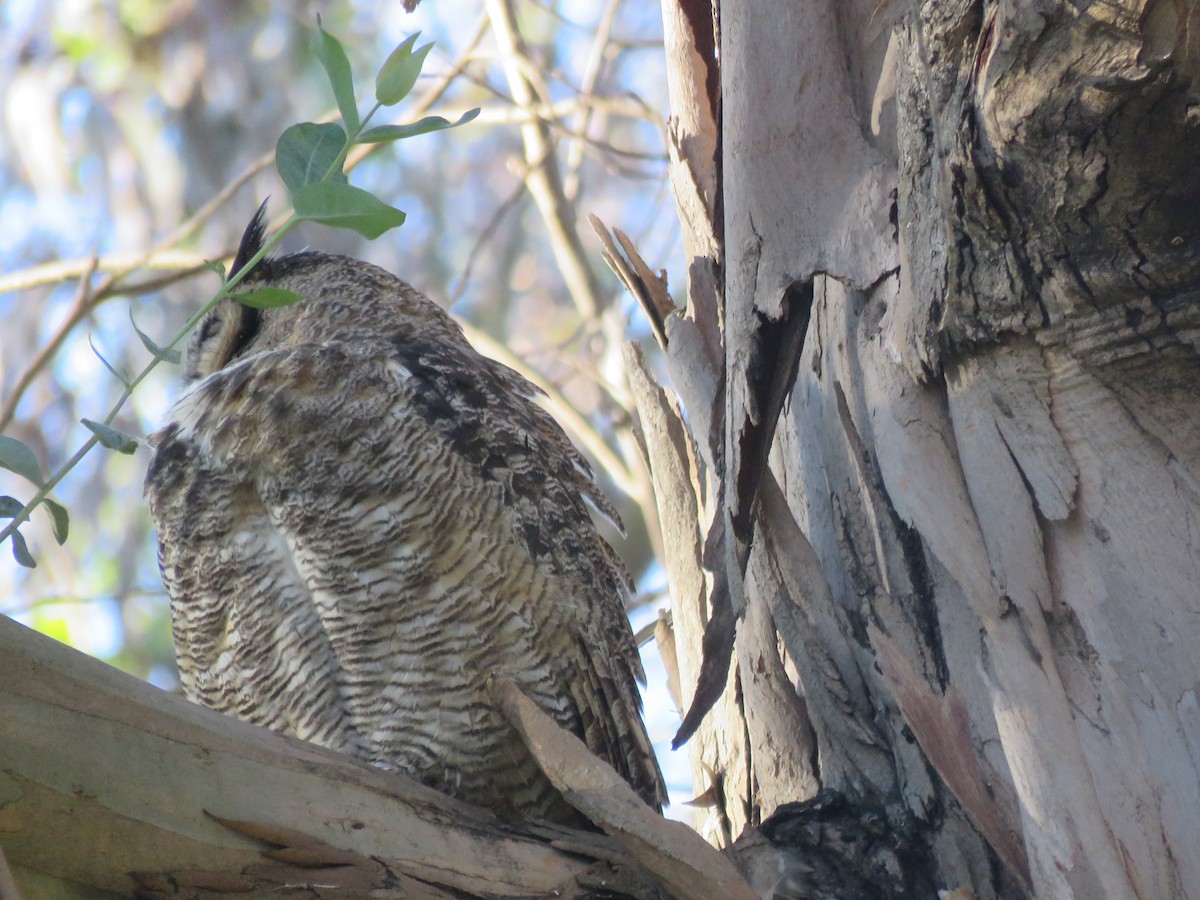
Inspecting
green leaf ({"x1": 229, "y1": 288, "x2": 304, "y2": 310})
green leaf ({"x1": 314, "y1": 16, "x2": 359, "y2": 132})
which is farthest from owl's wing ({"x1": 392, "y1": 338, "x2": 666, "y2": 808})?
green leaf ({"x1": 314, "y1": 16, "x2": 359, "y2": 132})

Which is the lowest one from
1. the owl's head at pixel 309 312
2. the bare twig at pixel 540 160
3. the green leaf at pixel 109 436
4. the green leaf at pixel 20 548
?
the green leaf at pixel 20 548

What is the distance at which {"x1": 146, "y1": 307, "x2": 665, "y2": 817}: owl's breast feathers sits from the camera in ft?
6.58

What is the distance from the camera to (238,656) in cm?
214

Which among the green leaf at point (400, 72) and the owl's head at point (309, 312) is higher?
the owl's head at point (309, 312)

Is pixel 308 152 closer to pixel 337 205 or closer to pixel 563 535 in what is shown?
pixel 337 205

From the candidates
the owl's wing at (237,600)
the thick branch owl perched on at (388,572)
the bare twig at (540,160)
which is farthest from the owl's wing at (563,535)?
the bare twig at (540,160)

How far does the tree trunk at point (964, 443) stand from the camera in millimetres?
1193

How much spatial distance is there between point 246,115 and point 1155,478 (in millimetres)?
8483

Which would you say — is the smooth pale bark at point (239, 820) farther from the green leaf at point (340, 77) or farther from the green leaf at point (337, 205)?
the green leaf at point (340, 77)

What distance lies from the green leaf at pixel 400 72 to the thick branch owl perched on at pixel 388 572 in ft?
2.38

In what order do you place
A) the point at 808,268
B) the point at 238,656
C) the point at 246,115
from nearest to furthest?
the point at 808,268
the point at 238,656
the point at 246,115

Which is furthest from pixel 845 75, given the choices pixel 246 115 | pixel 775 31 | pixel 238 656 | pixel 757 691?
pixel 246 115

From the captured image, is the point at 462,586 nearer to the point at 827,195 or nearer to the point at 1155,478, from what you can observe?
the point at 827,195

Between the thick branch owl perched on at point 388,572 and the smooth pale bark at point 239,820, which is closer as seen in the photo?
the smooth pale bark at point 239,820
